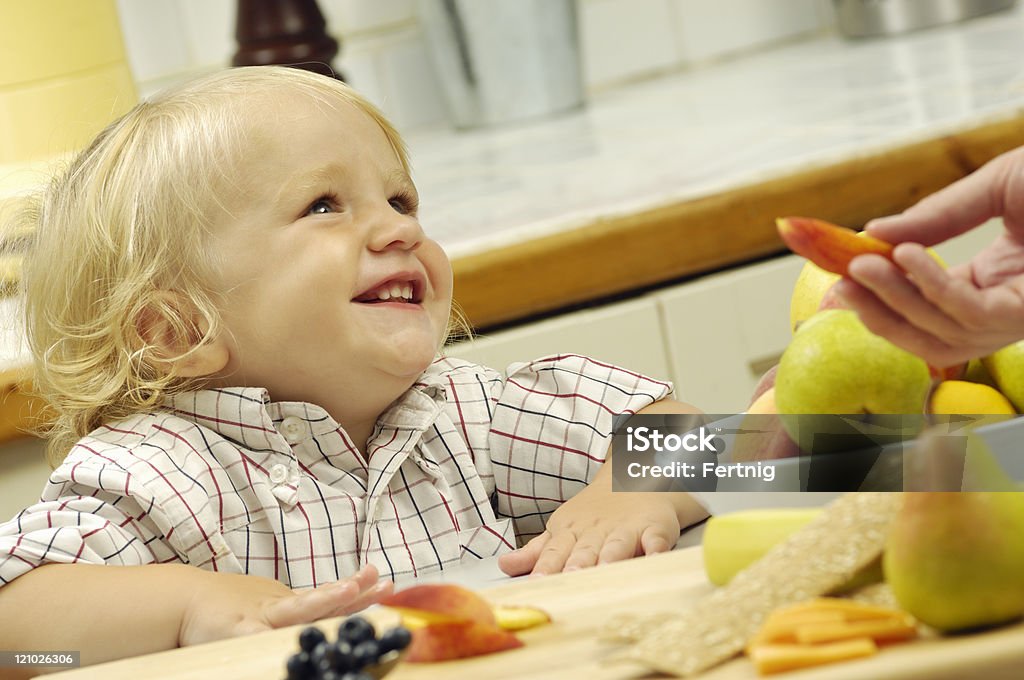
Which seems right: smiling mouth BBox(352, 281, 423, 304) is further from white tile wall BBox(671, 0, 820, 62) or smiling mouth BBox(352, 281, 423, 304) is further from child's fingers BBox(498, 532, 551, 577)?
white tile wall BBox(671, 0, 820, 62)

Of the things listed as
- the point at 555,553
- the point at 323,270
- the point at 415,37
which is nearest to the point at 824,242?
the point at 555,553

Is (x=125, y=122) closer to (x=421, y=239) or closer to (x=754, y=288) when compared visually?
(x=421, y=239)

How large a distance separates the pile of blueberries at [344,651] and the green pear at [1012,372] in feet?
0.92

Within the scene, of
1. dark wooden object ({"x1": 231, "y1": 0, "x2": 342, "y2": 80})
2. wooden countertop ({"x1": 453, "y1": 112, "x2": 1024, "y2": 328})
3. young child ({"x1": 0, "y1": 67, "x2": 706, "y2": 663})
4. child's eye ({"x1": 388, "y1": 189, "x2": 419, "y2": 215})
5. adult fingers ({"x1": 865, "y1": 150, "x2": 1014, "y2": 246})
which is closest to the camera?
adult fingers ({"x1": 865, "y1": 150, "x2": 1014, "y2": 246})

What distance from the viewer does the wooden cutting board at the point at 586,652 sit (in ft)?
1.19

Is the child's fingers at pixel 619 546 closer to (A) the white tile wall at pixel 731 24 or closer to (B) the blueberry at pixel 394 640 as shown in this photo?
(B) the blueberry at pixel 394 640

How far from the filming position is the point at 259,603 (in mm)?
696

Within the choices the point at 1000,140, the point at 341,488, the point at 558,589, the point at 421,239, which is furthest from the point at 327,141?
the point at 1000,140

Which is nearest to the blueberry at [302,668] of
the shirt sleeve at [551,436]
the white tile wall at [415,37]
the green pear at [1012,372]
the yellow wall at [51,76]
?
the green pear at [1012,372]

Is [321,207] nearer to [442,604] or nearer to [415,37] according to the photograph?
[442,604]

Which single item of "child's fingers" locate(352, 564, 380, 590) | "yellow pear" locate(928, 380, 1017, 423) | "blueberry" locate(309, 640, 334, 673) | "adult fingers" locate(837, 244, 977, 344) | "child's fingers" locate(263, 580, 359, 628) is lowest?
"child's fingers" locate(263, 580, 359, 628)

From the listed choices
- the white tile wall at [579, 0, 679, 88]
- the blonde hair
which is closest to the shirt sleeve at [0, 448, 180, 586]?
the blonde hair

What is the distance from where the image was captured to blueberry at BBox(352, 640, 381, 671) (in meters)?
0.42

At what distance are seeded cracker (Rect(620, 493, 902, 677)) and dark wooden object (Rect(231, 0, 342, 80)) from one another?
1.32 meters
